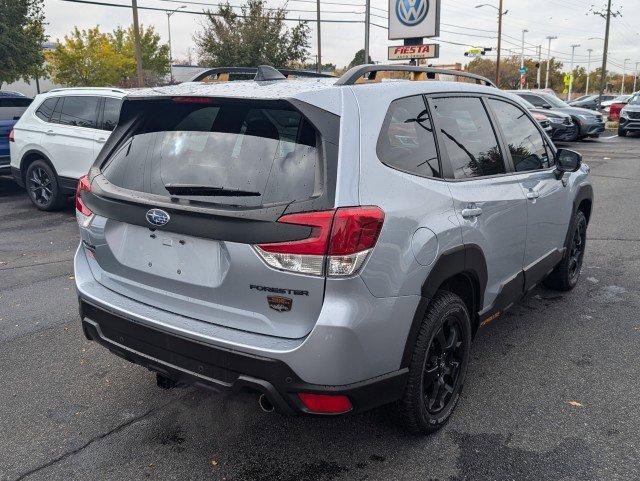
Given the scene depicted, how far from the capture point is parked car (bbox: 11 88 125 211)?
27.3 feet

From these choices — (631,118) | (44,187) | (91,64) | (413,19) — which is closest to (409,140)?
(44,187)

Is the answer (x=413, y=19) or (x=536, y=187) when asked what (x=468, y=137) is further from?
(x=413, y=19)

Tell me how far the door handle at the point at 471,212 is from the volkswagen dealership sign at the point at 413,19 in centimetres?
2014

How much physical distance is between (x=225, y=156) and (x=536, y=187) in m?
2.32

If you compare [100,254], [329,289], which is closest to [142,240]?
[100,254]

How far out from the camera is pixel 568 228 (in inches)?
186

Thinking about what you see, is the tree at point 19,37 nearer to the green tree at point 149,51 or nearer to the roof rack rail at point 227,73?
the roof rack rail at point 227,73

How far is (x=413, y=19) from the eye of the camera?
72.0 ft

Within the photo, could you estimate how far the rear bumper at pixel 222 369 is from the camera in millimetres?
2371

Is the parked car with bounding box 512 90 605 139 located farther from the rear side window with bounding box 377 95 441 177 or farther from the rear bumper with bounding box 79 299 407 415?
the rear bumper with bounding box 79 299 407 415

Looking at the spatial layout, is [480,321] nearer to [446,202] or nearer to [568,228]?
[446,202]

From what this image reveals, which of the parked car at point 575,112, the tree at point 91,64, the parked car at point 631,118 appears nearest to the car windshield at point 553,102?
the parked car at point 575,112

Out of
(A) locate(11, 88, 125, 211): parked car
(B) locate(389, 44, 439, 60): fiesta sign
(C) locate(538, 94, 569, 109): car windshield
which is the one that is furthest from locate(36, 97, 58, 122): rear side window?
(C) locate(538, 94, 569, 109): car windshield

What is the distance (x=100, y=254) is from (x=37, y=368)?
1.34 m
